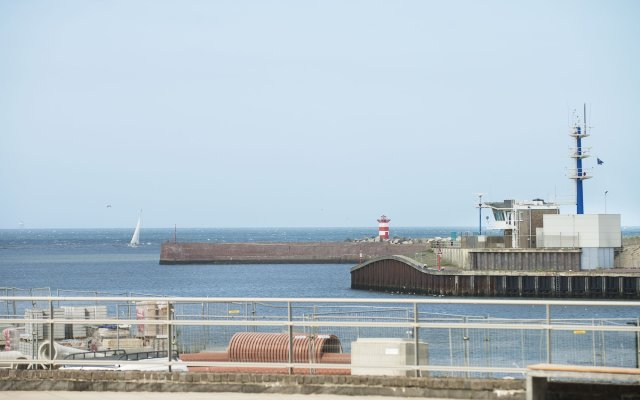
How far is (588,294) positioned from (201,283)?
45322 millimetres

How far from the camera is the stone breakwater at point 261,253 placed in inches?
5945

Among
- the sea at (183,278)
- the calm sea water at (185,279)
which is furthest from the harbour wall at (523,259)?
the sea at (183,278)

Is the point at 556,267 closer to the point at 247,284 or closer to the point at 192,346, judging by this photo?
the point at 247,284

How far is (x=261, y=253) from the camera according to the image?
152 meters

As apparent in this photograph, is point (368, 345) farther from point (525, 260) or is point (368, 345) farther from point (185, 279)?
point (185, 279)

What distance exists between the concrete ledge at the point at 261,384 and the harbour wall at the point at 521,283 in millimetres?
57950

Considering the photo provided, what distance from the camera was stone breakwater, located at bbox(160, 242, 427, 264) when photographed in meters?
151

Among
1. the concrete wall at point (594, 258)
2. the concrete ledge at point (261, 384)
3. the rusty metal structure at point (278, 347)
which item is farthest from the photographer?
the concrete wall at point (594, 258)

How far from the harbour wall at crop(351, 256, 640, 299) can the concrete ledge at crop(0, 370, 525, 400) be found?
190ft

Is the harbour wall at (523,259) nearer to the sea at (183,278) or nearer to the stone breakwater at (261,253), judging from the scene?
the sea at (183,278)

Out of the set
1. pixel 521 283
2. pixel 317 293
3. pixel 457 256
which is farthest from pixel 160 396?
pixel 317 293

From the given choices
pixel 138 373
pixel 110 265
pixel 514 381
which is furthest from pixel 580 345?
pixel 110 265

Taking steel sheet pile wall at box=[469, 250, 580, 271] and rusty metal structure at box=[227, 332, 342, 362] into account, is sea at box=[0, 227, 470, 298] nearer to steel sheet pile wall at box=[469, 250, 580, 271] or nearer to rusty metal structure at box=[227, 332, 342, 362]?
steel sheet pile wall at box=[469, 250, 580, 271]

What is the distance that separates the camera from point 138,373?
16734mm
